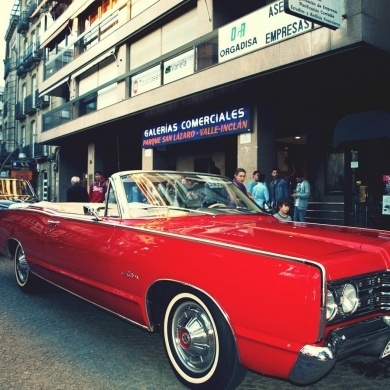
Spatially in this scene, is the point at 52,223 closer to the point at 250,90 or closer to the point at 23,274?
the point at 23,274

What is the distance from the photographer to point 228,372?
2535 millimetres

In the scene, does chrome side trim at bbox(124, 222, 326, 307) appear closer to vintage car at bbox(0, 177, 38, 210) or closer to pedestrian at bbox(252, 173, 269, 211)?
pedestrian at bbox(252, 173, 269, 211)

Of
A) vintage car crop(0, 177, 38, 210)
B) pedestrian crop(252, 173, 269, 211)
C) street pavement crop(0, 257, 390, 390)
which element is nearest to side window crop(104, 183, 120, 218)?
street pavement crop(0, 257, 390, 390)

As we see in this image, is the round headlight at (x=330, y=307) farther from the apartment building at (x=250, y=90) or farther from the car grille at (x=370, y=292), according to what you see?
the apartment building at (x=250, y=90)

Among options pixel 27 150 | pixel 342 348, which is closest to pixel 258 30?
pixel 342 348

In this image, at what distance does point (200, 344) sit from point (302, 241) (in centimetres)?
96

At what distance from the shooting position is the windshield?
151 inches

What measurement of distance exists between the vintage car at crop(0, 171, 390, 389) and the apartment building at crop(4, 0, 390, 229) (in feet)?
8.18

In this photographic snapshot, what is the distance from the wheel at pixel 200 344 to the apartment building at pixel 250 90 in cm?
366

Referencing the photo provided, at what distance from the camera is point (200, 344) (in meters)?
2.75

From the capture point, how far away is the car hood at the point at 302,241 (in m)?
2.39

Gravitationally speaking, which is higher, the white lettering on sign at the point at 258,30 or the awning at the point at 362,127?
the white lettering on sign at the point at 258,30

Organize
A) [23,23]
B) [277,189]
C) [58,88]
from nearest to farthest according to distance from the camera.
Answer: [277,189] < [58,88] < [23,23]

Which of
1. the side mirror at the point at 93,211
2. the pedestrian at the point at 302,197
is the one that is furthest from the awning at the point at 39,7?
the side mirror at the point at 93,211
